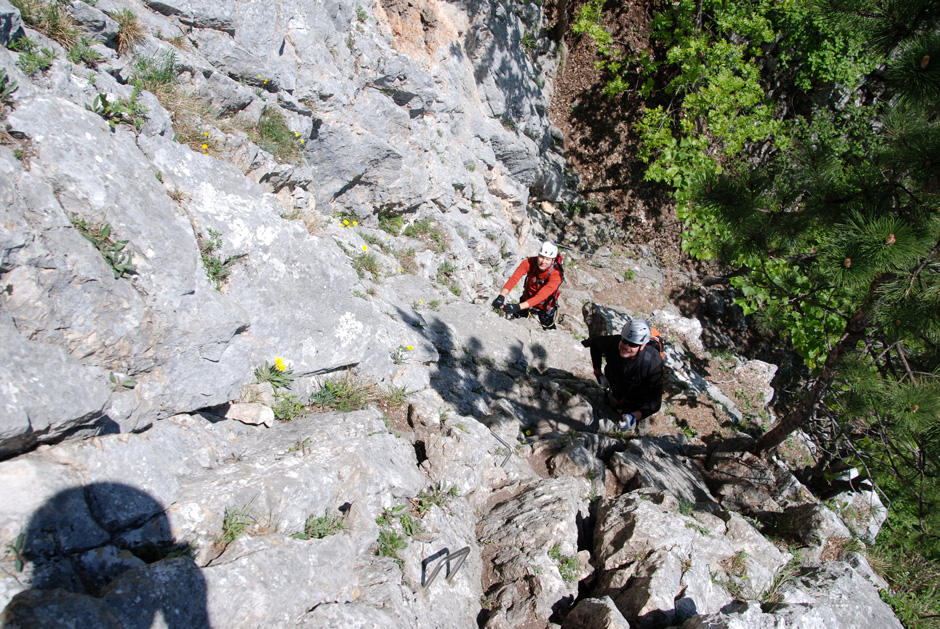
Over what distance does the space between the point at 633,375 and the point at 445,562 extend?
332 cm

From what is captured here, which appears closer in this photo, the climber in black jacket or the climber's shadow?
the climber's shadow

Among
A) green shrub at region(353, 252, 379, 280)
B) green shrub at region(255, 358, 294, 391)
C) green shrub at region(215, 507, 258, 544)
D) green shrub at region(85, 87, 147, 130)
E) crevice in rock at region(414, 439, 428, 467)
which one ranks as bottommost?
green shrub at region(353, 252, 379, 280)

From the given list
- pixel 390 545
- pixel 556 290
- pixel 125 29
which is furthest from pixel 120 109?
pixel 556 290

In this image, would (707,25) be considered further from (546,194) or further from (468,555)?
(468,555)

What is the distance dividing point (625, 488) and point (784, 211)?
10.3 feet

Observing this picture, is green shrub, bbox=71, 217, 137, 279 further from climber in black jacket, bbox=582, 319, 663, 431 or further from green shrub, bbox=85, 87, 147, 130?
climber in black jacket, bbox=582, 319, 663, 431

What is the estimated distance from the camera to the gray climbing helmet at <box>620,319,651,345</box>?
549 centimetres

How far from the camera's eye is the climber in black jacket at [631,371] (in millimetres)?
5594

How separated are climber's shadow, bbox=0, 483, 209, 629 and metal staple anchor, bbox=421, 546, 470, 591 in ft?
4.30

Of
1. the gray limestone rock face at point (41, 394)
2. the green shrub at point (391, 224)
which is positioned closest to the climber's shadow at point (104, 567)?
the gray limestone rock face at point (41, 394)

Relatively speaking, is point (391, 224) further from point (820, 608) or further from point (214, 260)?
point (820, 608)

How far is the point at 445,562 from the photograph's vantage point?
344cm

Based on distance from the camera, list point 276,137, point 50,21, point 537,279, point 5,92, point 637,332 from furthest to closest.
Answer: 1. point 537,279
2. point 276,137
3. point 637,332
4. point 50,21
5. point 5,92

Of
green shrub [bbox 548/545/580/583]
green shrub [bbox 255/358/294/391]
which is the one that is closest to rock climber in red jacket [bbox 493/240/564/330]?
green shrub [bbox 255/358/294/391]
